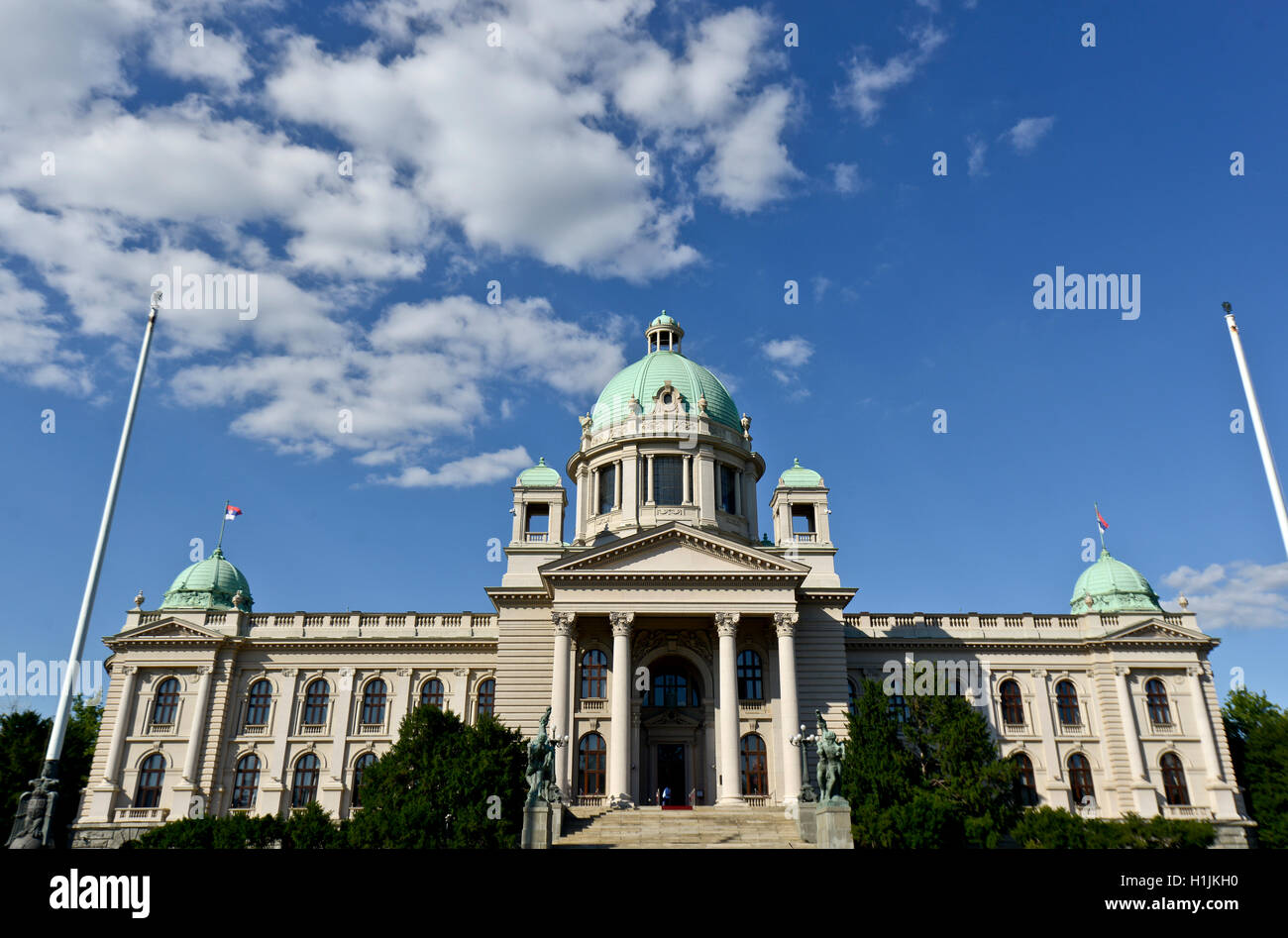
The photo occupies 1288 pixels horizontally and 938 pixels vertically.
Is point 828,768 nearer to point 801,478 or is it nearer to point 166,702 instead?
point 801,478

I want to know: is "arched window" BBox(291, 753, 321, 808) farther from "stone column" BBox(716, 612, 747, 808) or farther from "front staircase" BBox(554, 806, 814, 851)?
"stone column" BBox(716, 612, 747, 808)

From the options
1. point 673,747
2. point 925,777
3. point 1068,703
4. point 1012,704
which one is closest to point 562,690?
point 673,747

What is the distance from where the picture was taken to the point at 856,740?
42.2 metres

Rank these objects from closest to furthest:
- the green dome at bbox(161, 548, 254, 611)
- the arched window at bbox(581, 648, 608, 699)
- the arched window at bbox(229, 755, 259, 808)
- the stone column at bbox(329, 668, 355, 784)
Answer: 1. the arched window at bbox(581, 648, 608, 699)
2. the arched window at bbox(229, 755, 259, 808)
3. the stone column at bbox(329, 668, 355, 784)
4. the green dome at bbox(161, 548, 254, 611)

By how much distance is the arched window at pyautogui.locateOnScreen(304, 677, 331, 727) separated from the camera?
51.7 m

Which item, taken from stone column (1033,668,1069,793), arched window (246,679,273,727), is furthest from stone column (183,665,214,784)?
stone column (1033,668,1069,793)

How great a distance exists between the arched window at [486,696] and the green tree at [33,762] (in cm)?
2257

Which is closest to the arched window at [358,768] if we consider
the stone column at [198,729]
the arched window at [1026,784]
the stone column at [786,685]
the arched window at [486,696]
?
the arched window at [486,696]

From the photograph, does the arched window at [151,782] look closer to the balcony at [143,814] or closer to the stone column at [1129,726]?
the balcony at [143,814]

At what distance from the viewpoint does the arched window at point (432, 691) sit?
52281 mm

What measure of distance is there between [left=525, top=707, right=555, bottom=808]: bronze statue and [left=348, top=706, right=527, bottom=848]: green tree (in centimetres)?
227

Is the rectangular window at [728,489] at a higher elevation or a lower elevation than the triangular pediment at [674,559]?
higher
